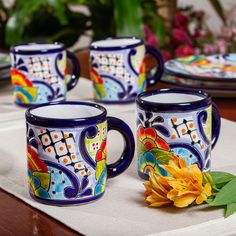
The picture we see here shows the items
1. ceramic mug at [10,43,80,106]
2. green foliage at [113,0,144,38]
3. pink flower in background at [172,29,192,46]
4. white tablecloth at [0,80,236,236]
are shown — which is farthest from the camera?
green foliage at [113,0,144,38]

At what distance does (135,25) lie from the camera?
2373mm

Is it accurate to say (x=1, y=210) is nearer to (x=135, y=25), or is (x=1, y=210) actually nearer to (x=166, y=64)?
(x=166, y=64)

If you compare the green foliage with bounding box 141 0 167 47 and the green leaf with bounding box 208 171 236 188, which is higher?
the green leaf with bounding box 208 171 236 188

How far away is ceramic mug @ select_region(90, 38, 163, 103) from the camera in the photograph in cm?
129

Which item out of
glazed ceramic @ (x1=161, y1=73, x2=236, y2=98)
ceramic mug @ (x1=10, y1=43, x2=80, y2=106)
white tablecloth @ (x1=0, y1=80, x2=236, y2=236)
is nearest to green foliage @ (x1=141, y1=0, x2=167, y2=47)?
glazed ceramic @ (x1=161, y1=73, x2=236, y2=98)

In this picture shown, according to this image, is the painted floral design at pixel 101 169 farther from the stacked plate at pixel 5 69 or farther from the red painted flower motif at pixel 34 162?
the stacked plate at pixel 5 69

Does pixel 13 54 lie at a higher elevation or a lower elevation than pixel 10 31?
higher

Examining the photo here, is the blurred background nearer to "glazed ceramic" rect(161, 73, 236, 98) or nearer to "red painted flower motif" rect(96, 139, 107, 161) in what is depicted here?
"glazed ceramic" rect(161, 73, 236, 98)

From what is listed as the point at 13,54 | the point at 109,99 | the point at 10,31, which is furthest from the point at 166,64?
the point at 10,31

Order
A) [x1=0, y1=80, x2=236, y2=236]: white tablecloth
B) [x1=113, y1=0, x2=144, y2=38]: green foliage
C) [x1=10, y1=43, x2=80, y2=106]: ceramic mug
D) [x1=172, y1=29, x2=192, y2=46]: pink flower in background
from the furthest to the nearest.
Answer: [x1=113, y1=0, x2=144, y2=38]: green foliage, [x1=172, y1=29, x2=192, y2=46]: pink flower in background, [x1=10, y1=43, x2=80, y2=106]: ceramic mug, [x1=0, y1=80, x2=236, y2=236]: white tablecloth

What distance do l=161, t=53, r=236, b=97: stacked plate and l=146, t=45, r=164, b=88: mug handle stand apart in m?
0.02

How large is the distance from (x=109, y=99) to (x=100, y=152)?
0.48m

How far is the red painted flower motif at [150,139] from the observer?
0.89m

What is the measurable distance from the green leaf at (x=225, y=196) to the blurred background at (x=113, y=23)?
4.19 ft
